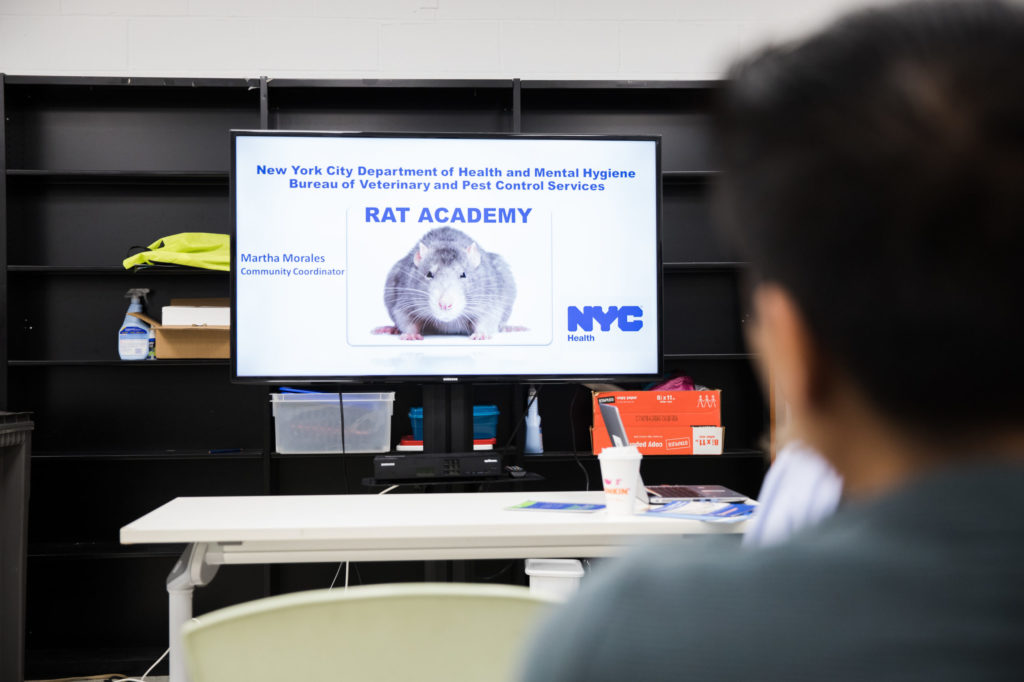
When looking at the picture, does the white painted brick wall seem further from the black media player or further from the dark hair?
the dark hair

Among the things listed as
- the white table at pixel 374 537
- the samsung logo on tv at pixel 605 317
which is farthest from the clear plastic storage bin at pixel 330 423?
the white table at pixel 374 537

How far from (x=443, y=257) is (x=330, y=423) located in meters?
0.93

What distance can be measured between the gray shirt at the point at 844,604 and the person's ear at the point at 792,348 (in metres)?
0.06

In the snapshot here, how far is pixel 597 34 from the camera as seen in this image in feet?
11.6

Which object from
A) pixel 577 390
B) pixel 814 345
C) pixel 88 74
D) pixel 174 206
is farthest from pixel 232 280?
pixel 814 345

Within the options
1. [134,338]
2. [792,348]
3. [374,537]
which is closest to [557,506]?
[374,537]

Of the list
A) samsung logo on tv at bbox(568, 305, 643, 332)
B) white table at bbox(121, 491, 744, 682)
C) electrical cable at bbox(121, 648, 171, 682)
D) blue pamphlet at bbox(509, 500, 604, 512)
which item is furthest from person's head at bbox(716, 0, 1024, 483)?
electrical cable at bbox(121, 648, 171, 682)

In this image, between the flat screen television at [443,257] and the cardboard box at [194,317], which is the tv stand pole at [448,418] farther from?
the cardboard box at [194,317]

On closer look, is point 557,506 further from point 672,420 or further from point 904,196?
point 904,196

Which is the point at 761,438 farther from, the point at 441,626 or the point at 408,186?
the point at 441,626

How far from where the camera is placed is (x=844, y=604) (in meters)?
0.30

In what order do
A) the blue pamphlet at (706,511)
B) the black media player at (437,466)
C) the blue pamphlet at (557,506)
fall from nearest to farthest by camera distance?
1. the blue pamphlet at (706,511)
2. the blue pamphlet at (557,506)
3. the black media player at (437,466)

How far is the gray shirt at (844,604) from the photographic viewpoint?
0.29 meters

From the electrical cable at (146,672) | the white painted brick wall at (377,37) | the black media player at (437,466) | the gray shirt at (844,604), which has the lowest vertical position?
the electrical cable at (146,672)
